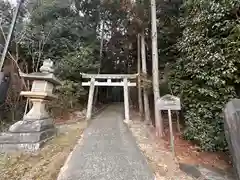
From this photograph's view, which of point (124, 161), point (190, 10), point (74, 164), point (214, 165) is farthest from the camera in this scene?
point (190, 10)

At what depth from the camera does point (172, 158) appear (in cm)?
509

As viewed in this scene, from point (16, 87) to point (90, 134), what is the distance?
5616mm

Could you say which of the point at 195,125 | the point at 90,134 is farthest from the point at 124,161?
the point at 195,125

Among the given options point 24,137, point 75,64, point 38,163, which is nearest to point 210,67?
point 38,163

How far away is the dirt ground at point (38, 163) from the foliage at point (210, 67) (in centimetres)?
435

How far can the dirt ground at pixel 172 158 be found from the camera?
401 centimetres

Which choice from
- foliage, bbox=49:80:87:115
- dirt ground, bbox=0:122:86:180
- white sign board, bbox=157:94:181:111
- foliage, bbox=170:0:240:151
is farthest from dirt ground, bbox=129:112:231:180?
foliage, bbox=49:80:87:115

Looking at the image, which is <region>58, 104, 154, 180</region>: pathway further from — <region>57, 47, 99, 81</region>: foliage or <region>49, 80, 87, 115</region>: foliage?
<region>57, 47, 99, 81</region>: foliage

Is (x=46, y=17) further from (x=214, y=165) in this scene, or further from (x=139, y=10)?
(x=214, y=165)

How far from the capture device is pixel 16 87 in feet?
30.9

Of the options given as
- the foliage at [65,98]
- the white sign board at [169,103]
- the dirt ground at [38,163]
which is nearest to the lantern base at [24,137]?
the dirt ground at [38,163]

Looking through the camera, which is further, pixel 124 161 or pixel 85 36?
pixel 85 36

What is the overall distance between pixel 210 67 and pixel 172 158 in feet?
10.8

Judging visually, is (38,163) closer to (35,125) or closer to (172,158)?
(35,125)
